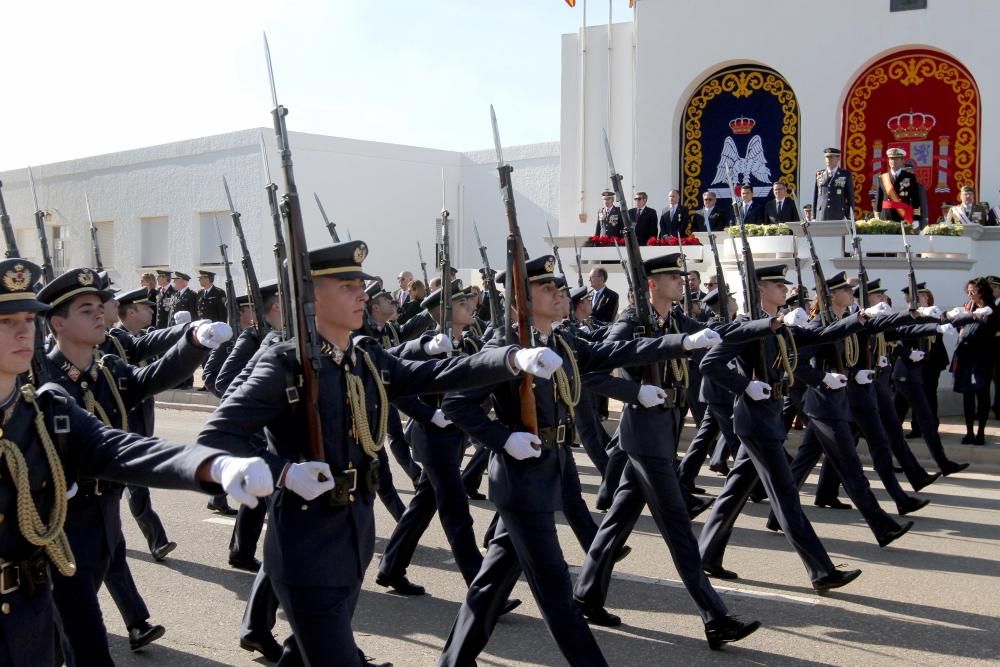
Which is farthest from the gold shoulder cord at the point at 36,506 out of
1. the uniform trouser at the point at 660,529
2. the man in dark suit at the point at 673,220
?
the man in dark suit at the point at 673,220

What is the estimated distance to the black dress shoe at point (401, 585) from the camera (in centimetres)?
608

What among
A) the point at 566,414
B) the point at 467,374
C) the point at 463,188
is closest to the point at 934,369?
the point at 566,414

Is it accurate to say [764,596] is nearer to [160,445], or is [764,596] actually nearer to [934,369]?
[160,445]

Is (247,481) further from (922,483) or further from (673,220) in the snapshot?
(673,220)

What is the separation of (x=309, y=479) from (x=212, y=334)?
51.9 inches

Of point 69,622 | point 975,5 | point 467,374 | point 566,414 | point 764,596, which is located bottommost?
point 764,596

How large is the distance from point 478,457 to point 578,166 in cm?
1267

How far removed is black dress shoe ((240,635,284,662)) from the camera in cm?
486

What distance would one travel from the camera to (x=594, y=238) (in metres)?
17.1

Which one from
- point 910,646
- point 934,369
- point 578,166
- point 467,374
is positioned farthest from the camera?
point 578,166

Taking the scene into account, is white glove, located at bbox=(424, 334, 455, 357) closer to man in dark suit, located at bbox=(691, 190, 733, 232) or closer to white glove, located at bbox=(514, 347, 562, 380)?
white glove, located at bbox=(514, 347, 562, 380)

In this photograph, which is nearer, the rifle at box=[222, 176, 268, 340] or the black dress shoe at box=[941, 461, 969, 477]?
the rifle at box=[222, 176, 268, 340]

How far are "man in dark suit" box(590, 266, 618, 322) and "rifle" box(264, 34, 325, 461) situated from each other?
9.75m

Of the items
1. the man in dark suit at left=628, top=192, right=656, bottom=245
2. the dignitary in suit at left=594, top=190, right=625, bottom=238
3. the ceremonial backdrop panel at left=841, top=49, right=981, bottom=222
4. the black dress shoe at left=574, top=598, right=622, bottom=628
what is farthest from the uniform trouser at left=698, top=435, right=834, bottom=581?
the ceremonial backdrop panel at left=841, top=49, right=981, bottom=222
